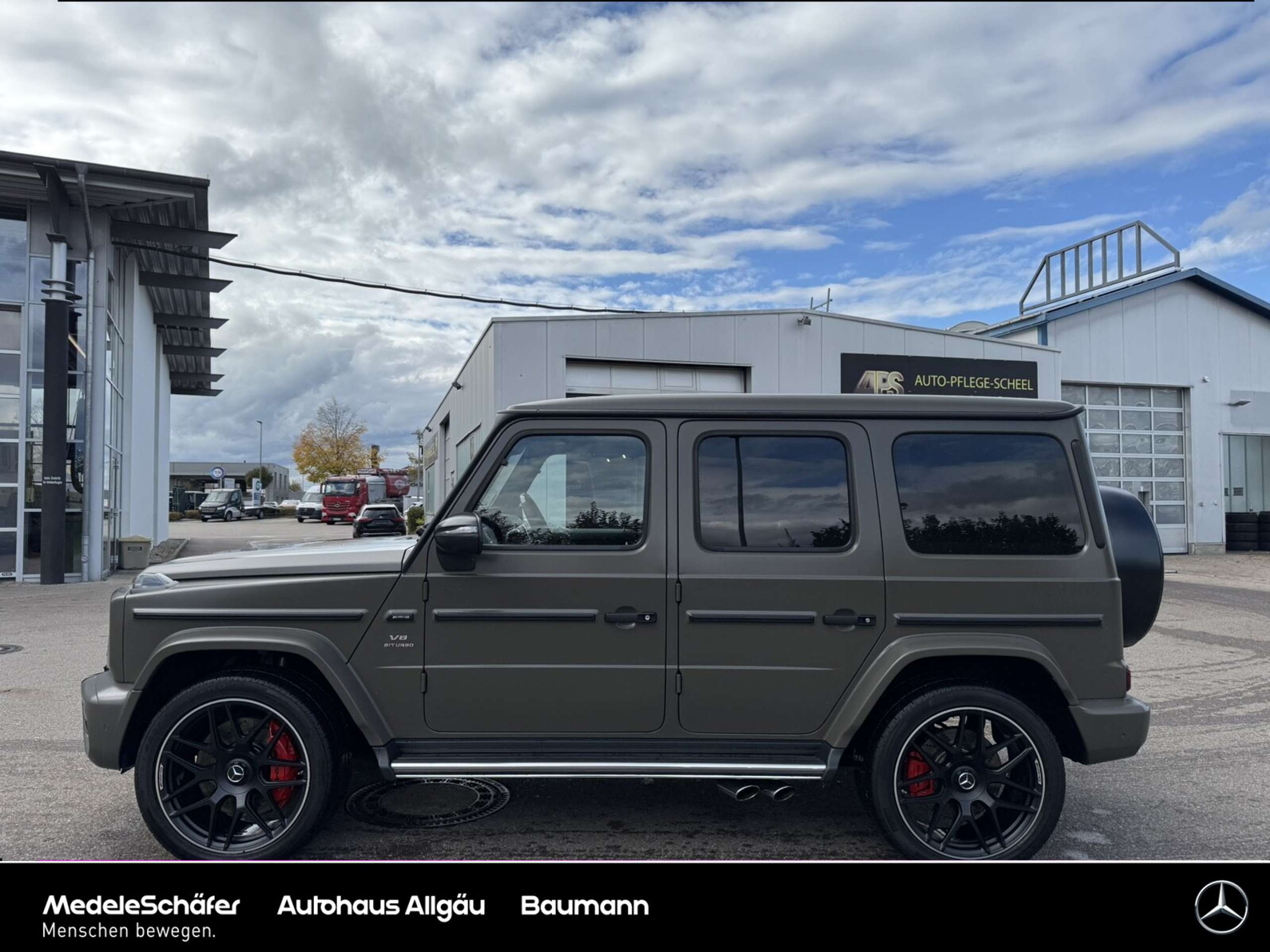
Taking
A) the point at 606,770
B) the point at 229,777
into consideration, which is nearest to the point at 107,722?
the point at 229,777

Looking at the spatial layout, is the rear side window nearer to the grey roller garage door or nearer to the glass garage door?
the grey roller garage door

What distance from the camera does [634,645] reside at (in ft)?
11.8

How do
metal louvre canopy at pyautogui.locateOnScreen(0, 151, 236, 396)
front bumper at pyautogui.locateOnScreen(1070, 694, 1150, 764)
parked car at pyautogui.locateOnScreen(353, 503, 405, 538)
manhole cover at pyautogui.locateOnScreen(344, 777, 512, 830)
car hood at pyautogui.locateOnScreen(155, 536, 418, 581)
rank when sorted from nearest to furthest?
Result: front bumper at pyautogui.locateOnScreen(1070, 694, 1150, 764), car hood at pyautogui.locateOnScreen(155, 536, 418, 581), manhole cover at pyautogui.locateOnScreen(344, 777, 512, 830), metal louvre canopy at pyautogui.locateOnScreen(0, 151, 236, 396), parked car at pyautogui.locateOnScreen(353, 503, 405, 538)

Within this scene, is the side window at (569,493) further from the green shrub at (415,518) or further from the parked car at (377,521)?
the parked car at (377,521)

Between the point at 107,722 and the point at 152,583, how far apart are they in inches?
23.6

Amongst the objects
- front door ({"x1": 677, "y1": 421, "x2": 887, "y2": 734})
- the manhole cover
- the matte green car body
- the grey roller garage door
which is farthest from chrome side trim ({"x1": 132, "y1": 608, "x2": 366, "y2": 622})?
the grey roller garage door

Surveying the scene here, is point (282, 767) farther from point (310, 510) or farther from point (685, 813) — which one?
point (310, 510)

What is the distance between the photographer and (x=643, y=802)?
174 inches

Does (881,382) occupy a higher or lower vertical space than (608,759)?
higher

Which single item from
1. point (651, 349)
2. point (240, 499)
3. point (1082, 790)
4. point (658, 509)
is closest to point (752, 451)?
point (658, 509)

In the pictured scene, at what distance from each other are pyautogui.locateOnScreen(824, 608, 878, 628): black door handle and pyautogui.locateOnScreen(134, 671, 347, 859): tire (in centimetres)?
219

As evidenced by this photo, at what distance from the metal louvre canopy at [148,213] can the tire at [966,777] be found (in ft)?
51.0

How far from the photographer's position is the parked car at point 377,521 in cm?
2925

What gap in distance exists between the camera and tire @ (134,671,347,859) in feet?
11.5
